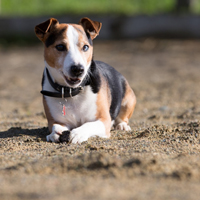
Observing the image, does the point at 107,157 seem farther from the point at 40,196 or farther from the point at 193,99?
the point at 193,99

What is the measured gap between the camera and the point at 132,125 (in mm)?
5949

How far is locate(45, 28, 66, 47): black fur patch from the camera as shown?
15.8 feet

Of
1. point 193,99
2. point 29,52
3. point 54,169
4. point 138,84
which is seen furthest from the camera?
point 29,52

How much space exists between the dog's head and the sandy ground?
2.54 ft

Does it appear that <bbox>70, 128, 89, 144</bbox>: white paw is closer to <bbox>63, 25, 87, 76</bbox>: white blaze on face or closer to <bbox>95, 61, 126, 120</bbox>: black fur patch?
<bbox>63, 25, 87, 76</bbox>: white blaze on face

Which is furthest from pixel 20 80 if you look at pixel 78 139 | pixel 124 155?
pixel 124 155

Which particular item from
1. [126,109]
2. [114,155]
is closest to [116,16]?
[126,109]

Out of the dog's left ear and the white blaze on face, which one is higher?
the dog's left ear

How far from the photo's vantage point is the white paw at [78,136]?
4.61 meters

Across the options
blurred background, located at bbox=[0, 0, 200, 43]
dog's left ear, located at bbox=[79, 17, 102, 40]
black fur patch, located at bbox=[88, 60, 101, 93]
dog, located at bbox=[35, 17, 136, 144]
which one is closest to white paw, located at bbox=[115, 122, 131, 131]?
dog, located at bbox=[35, 17, 136, 144]

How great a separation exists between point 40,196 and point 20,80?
7.64 m

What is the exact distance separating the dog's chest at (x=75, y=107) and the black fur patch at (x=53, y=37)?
0.69 metres

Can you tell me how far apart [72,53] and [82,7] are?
1246 cm

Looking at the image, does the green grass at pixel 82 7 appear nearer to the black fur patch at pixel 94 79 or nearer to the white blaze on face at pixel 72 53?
the black fur patch at pixel 94 79
